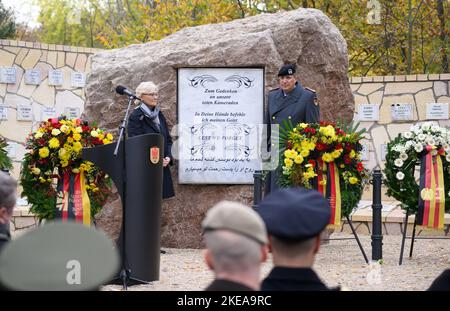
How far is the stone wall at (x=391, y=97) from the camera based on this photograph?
13.9 meters

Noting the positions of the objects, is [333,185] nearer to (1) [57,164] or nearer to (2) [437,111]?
(1) [57,164]

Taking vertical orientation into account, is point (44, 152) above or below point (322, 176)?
above

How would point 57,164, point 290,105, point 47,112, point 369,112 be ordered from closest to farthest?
point 57,164, point 290,105, point 369,112, point 47,112

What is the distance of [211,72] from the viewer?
10.1 metres

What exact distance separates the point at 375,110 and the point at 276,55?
4466mm

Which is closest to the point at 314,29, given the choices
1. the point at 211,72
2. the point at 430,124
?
the point at 211,72

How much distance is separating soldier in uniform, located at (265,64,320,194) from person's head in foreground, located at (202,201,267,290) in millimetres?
6397

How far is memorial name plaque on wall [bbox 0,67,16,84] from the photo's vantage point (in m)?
14.5

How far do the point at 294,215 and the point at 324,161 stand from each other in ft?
18.8

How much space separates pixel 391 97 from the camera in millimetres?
14133

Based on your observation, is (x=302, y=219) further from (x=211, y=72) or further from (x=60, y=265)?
(x=211, y=72)

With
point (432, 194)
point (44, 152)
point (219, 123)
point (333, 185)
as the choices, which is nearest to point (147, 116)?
point (219, 123)

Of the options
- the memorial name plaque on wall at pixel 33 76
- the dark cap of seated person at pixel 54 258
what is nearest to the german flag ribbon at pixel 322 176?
the dark cap of seated person at pixel 54 258

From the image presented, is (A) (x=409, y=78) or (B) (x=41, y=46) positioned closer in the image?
(A) (x=409, y=78)
